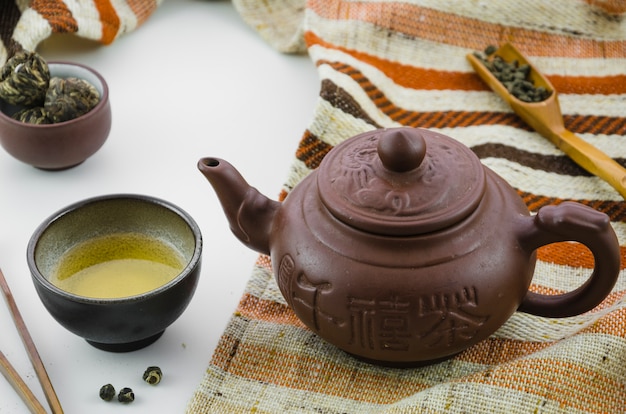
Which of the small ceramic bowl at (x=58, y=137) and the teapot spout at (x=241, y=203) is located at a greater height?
the teapot spout at (x=241, y=203)

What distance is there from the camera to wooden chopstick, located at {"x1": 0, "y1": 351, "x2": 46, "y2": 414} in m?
0.93

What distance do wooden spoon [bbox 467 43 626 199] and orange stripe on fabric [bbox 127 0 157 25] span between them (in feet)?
2.13

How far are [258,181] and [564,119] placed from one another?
542mm

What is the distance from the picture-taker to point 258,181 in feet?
4.38

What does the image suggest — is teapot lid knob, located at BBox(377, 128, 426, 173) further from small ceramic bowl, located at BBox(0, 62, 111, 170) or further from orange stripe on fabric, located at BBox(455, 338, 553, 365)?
small ceramic bowl, located at BBox(0, 62, 111, 170)

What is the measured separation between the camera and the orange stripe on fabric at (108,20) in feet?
5.23

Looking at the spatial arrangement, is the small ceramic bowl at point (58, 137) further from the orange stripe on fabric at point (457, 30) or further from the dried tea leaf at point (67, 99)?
the orange stripe on fabric at point (457, 30)

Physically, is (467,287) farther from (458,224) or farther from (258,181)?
(258,181)

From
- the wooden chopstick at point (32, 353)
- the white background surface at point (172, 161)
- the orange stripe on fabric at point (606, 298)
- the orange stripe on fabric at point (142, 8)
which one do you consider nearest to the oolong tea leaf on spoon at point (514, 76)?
the white background surface at point (172, 161)

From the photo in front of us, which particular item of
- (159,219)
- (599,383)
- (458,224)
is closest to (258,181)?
(159,219)

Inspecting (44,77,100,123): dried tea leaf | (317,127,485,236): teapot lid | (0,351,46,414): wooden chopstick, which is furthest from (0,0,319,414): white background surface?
(317,127,485,236): teapot lid

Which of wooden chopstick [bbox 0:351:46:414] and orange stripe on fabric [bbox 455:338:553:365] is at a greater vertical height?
orange stripe on fabric [bbox 455:338:553:365]

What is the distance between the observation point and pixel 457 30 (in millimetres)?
1602

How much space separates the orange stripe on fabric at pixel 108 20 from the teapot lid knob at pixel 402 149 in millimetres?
877
